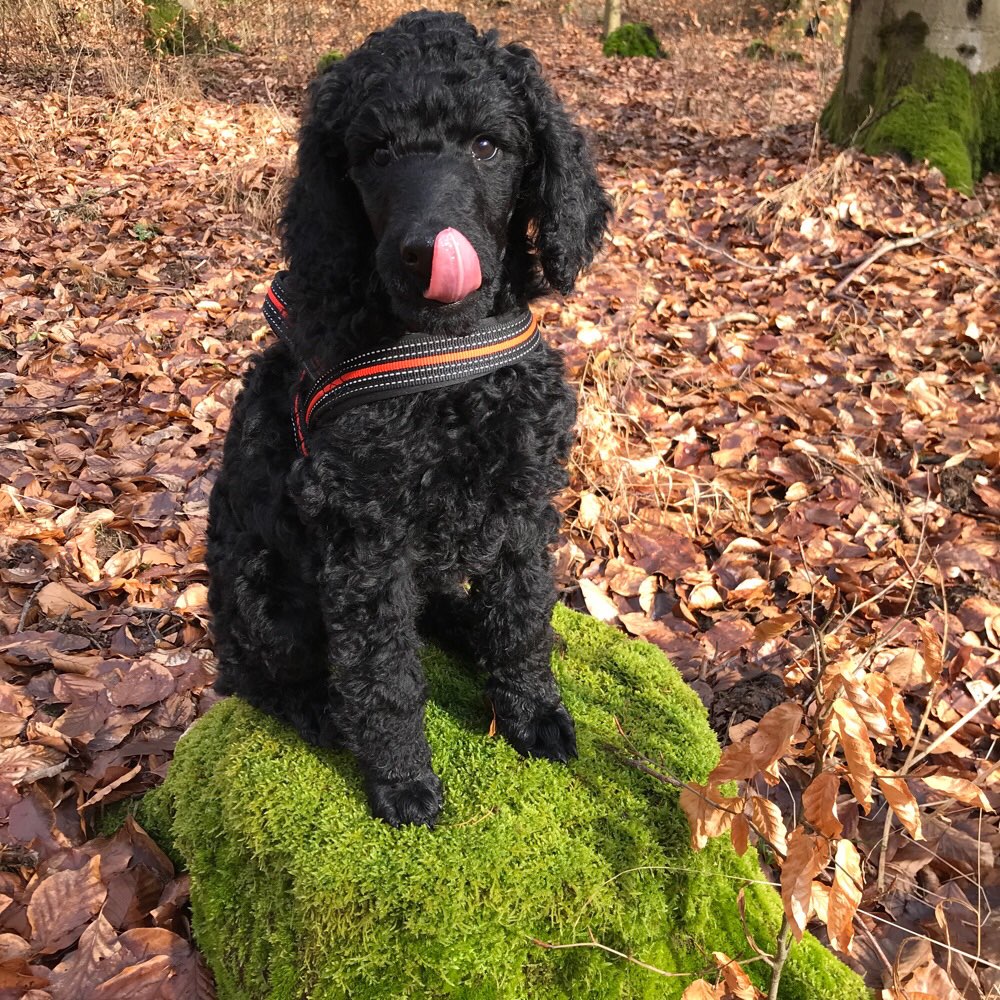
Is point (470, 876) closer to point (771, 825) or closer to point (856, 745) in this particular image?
point (771, 825)

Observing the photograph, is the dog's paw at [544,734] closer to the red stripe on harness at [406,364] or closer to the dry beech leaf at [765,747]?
the dry beech leaf at [765,747]

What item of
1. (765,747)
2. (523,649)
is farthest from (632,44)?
(765,747)

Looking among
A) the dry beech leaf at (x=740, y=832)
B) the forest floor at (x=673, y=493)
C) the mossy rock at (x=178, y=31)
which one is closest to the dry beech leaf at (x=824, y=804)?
A: the forest floor at (x=673, y=493)

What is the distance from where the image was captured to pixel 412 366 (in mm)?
1892

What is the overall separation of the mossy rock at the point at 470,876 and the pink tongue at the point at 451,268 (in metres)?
1.32

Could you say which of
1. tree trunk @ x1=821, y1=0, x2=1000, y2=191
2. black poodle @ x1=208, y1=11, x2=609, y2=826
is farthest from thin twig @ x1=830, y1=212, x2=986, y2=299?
black poodle @ x1=208, y1=11, x2=609, y2=826

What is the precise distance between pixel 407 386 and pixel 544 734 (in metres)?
1.09

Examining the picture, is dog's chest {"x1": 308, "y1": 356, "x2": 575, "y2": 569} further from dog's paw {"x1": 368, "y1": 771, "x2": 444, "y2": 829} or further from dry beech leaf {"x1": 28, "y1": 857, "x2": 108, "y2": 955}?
dry beech leaf {"x1": 28, "y1": 857, "x2": 108, "y2": 955}

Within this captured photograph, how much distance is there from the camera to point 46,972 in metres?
2.07

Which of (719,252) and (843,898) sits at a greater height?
(719,252)

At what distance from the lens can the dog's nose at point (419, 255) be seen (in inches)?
64.5

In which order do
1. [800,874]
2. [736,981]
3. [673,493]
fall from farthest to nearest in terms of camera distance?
[673,493] < [736,981] < [800,874]

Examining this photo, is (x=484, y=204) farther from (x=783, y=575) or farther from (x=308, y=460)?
(x=783, y=575)

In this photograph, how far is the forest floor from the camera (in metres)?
2.25
